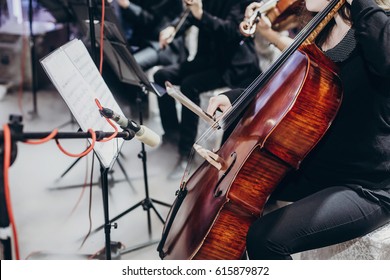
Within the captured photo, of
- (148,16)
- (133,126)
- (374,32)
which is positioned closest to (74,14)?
(148,16)

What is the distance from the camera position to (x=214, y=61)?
6.59 feet

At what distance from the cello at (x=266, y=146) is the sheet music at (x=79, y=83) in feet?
1.20

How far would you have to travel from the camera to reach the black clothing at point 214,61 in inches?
72.2

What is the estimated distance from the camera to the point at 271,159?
46.5 inches

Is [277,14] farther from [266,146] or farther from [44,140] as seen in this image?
[44,140]

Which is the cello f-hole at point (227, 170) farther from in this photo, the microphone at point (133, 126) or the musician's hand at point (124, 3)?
the musician's hand at point (124, 3)

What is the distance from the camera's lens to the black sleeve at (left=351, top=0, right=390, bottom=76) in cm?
102

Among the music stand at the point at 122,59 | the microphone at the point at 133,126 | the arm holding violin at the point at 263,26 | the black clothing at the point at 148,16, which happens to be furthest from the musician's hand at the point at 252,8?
the black clothing at the point at 148,16

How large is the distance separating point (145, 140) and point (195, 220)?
1.06ft

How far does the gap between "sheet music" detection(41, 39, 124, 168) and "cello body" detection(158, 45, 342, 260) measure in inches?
14.4

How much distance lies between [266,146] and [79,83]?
56cm

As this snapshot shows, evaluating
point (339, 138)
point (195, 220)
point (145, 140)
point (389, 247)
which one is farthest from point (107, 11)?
point (389, 247)

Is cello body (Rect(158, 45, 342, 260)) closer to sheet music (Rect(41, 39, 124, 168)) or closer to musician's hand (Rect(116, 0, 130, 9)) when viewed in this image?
sheet music (Rect(41, 39, 124, 168))
